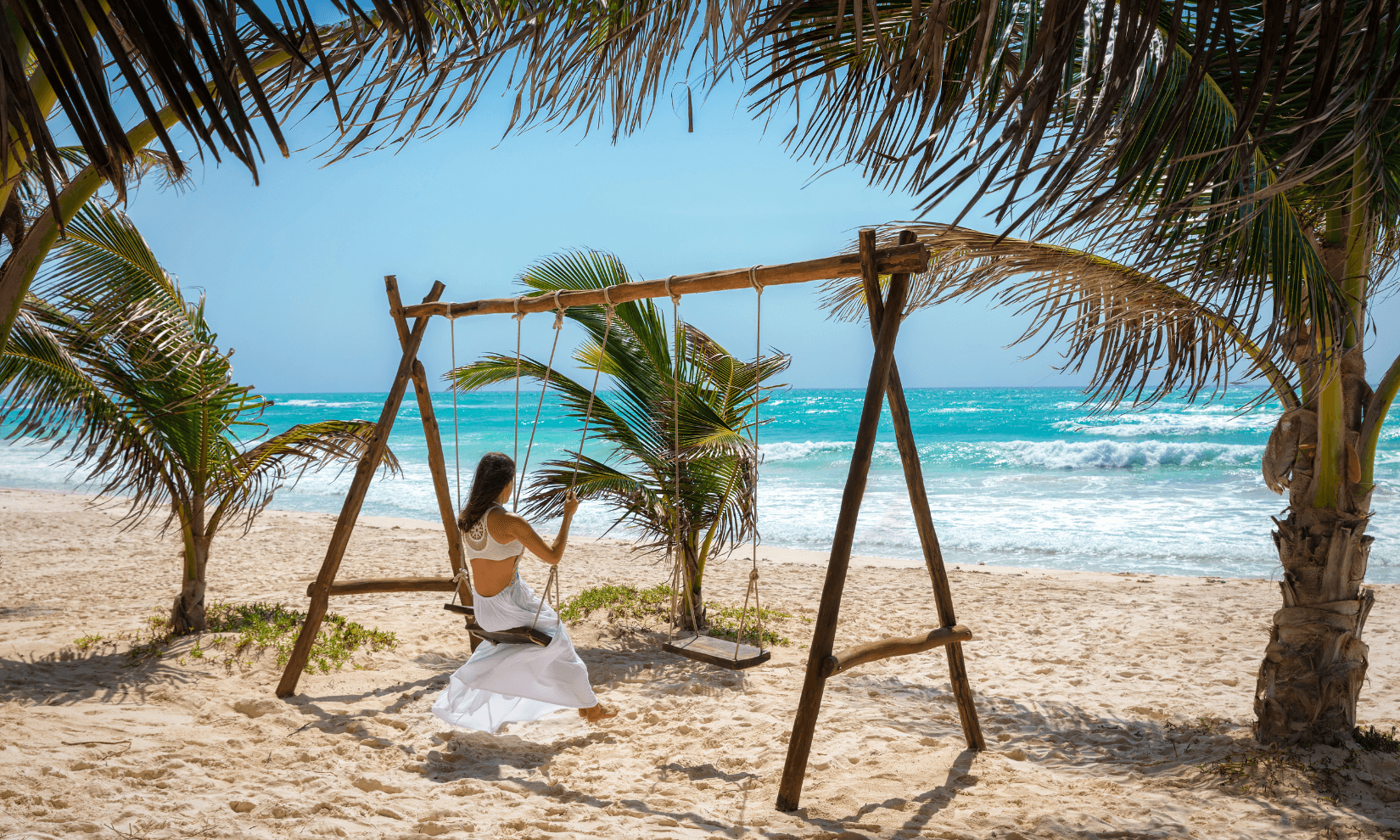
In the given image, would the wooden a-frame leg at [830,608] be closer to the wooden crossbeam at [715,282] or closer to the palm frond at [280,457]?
the wooden crossbeam at [715,282]

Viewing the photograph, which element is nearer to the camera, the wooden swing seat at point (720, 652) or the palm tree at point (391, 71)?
the palm tree at point (391, 71)

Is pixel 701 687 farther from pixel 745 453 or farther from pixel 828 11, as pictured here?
pixel 828 11

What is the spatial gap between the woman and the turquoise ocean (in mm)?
1510

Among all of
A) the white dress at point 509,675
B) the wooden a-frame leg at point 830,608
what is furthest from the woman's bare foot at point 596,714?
the wooden a-frame leg at point 830,608

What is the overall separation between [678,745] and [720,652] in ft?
1.78

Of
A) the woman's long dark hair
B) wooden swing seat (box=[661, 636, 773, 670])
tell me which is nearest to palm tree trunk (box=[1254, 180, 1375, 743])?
wooden swing seat (box=[661, 636, 773, 670])

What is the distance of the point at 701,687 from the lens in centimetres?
498

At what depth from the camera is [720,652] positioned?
395cm

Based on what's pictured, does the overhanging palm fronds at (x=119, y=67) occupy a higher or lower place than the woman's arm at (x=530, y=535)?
higher

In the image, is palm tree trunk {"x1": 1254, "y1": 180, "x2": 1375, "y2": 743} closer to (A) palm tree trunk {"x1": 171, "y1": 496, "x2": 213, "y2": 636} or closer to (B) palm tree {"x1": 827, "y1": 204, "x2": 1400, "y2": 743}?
(B) palm tree {"x1": 827, "y1": 204, "x2": 1400, "y2": 743}

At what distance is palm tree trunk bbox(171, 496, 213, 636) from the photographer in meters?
5.35

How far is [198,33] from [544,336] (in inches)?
156

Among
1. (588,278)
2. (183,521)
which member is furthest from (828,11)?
(183,521)

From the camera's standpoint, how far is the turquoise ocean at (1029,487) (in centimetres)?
1115
